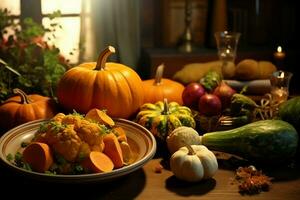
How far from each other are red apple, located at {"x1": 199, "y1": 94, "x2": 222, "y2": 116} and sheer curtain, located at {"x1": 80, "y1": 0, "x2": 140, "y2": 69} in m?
1.13

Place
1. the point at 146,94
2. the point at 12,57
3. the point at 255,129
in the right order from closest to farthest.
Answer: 1. the point at 255,129
2. the point at 146,94
3. the point at 12,57

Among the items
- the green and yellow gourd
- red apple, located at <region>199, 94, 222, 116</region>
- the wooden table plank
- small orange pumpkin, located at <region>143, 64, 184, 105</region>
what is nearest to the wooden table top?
the wooden table plank

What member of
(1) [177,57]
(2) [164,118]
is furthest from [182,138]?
(1) [177,57]

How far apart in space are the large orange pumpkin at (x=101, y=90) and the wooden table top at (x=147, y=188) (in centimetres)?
28

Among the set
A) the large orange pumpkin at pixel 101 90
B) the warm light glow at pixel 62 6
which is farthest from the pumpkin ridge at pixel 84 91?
the warm light glow at pixel 62 6

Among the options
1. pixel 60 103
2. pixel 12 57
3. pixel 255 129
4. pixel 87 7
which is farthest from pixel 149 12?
pixel 255 129

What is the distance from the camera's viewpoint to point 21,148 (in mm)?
1044

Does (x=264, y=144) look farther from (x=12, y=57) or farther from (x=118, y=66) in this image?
(x=12, y=57)

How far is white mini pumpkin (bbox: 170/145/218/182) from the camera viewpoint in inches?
37.4

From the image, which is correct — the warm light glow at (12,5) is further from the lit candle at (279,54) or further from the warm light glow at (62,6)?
the lit candle at (279,54)

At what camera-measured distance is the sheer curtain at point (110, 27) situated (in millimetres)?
2244

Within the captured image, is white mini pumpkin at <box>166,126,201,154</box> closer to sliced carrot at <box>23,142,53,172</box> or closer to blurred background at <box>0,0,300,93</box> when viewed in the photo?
sliced carrot at <box>23,142,53,172</box>

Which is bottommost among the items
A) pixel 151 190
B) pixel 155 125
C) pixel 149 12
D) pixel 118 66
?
pixel 151 190

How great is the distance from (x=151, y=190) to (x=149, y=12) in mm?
1635
